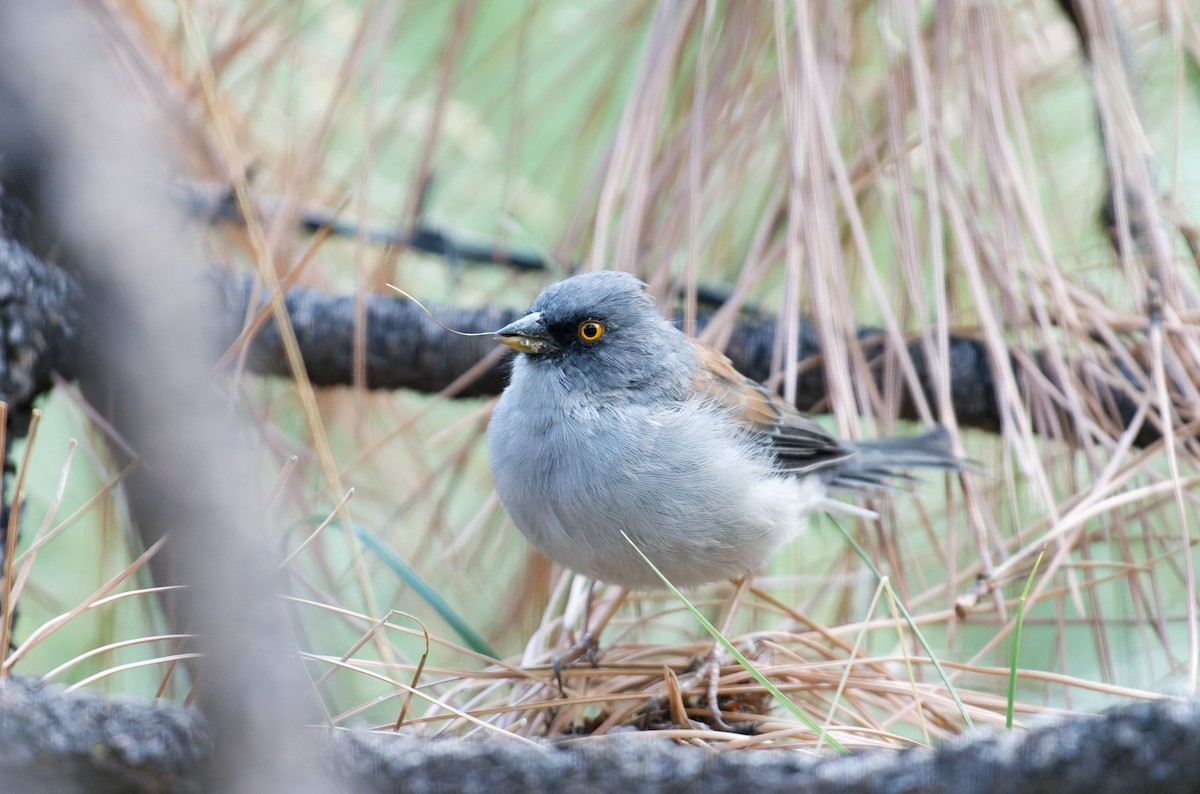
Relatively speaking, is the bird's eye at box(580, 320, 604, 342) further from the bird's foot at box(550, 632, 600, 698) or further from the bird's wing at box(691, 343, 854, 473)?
the bird's foot at box(550, 632, 600, 698)

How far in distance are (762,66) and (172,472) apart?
7.87 feet

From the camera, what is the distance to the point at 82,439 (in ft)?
8.45

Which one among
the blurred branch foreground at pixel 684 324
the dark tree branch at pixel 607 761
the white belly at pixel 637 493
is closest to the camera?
the blurred branch foreground at pixel 684 324

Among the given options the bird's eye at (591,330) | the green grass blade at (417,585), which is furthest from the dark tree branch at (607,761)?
the bird's eye at (591,330)

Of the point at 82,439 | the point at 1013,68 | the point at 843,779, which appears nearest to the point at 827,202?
the point at 1013,68

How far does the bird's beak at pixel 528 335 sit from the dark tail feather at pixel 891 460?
A: 852 mm

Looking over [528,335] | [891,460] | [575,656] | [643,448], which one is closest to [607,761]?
[575,656]

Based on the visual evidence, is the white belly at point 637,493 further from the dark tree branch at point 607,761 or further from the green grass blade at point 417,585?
the dark tree branch at point 607,761

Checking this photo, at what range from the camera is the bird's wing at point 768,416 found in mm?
2674

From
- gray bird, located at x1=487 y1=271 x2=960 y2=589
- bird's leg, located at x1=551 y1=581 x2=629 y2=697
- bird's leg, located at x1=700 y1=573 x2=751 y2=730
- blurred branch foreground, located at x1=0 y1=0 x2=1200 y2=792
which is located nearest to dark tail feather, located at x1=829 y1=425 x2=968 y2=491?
gray bird, located at x1=487 y1=271 x2=960 y2=589

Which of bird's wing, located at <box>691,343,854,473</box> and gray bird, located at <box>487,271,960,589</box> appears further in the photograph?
bird's wing, located at <box>691,343,854,473</box>

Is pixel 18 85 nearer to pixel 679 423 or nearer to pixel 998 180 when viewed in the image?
pixel 679 423

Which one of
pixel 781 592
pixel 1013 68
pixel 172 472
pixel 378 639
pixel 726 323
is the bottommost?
pixel 781 592

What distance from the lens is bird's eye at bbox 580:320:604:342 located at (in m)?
2.53
